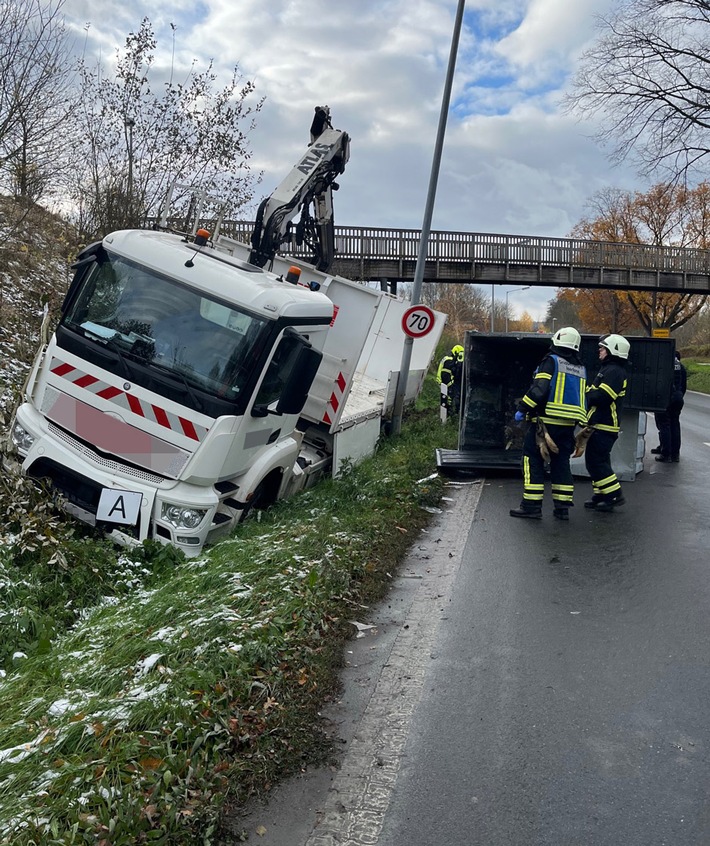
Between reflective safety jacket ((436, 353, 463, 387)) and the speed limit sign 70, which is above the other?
the speed limit sign 70

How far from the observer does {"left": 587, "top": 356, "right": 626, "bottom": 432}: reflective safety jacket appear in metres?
9.29

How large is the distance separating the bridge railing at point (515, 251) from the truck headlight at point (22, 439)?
16.6 metres

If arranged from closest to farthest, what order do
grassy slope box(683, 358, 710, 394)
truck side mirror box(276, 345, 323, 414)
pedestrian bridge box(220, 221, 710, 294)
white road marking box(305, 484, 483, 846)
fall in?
white road marking box(305, 484, 483, 846) → truck side mirror box(276, 345, 323, 414) → pedestrian bridge box(220, 221, 710, 294) → grassy slope box(683, 358, 710, 394)

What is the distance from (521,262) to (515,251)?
0.49 metres

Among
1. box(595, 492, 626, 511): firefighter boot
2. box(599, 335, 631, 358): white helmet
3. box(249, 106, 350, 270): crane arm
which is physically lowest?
box(595, 492, 626, 511): firefighter boot

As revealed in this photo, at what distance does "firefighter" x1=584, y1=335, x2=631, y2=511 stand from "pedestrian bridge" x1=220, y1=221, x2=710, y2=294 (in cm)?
1820

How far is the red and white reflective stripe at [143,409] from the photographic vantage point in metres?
6.51

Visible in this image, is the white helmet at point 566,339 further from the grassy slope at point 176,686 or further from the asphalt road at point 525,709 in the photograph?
the grassy slope at point 176,686

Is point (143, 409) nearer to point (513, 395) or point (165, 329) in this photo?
point (165, 329)

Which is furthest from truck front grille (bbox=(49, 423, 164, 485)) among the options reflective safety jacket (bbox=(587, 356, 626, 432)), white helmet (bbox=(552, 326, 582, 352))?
reflective safety jacket (bbox=(587, 356, 626, 432))

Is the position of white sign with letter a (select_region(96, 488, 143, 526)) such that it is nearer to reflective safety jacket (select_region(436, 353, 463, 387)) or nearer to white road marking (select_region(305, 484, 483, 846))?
white road marking (select_region(305, 484, 483, 846))

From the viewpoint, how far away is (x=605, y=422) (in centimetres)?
937

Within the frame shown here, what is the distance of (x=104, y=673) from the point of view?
404cm

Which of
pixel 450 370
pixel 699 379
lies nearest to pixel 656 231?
pixel 699 379
